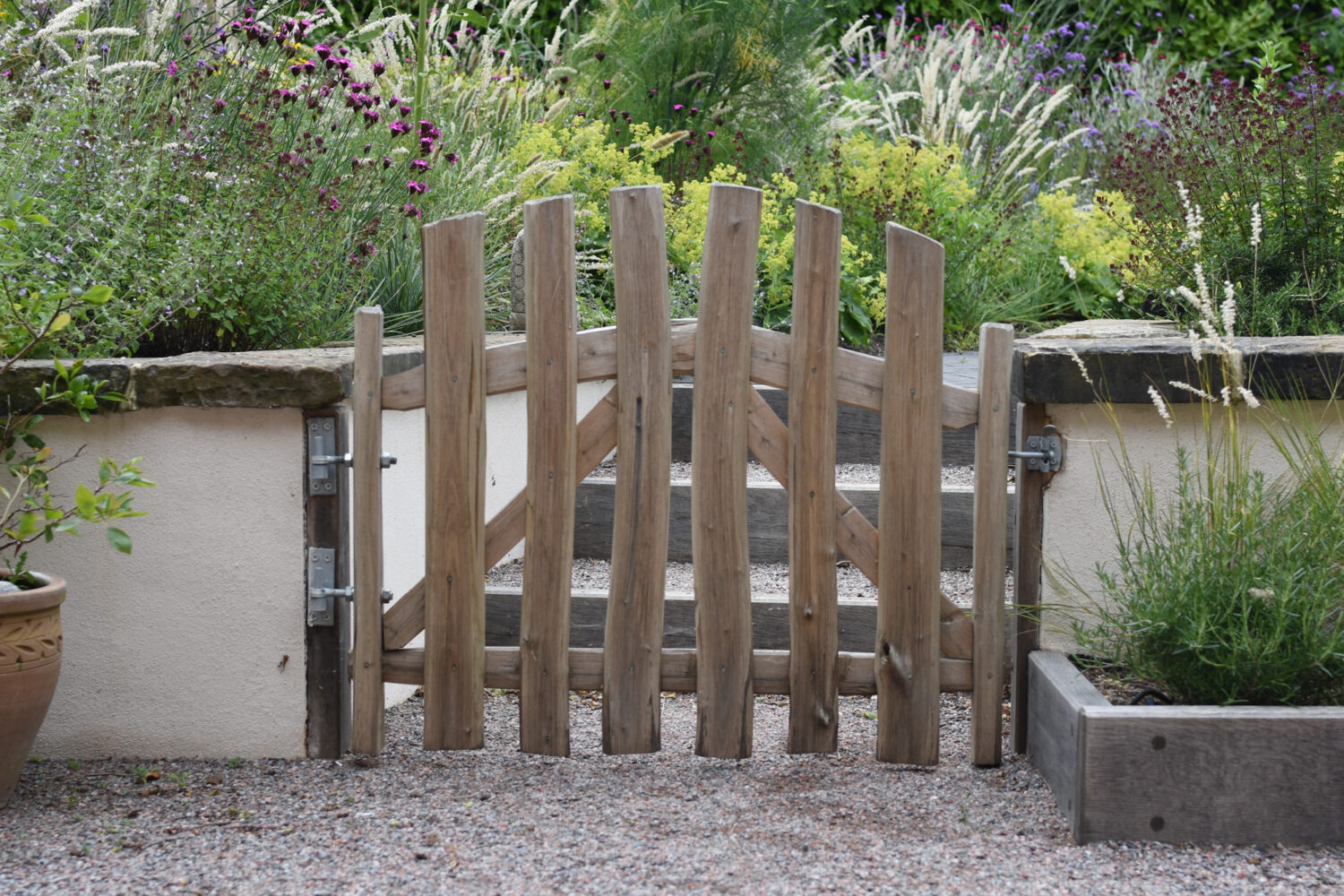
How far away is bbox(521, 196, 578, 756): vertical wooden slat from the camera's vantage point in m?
2.64

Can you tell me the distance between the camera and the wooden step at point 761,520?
3723mm

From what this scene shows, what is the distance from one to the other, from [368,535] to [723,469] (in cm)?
82

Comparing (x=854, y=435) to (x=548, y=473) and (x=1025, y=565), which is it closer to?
(x=1025, y=565)

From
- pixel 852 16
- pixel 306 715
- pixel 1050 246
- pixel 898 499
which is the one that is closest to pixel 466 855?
pixel 306 715

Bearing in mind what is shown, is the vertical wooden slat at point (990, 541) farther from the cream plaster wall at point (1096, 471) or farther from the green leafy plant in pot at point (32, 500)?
the green leafy plant in pot at point (32, 500)

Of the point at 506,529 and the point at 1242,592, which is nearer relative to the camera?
the point at 1242,592

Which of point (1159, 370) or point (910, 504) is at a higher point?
point (1159, 370)

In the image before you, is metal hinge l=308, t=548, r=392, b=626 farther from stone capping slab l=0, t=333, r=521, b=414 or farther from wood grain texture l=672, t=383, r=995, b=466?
wood grain texture l=672, t=383, r=995, b=466

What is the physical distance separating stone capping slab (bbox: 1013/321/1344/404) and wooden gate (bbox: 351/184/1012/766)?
0.12 m

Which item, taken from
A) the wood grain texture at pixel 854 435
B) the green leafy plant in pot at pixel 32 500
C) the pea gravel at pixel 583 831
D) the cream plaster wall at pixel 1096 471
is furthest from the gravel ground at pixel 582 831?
the wood grain texture at pixel 854 435

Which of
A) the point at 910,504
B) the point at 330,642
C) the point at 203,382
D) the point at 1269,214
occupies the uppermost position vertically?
the point at 1269,214

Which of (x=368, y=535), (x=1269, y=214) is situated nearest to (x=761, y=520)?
(x=368, y=535)

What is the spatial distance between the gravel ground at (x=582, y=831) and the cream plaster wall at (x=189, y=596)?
0.09 m

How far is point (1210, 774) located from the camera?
7.55 ft
